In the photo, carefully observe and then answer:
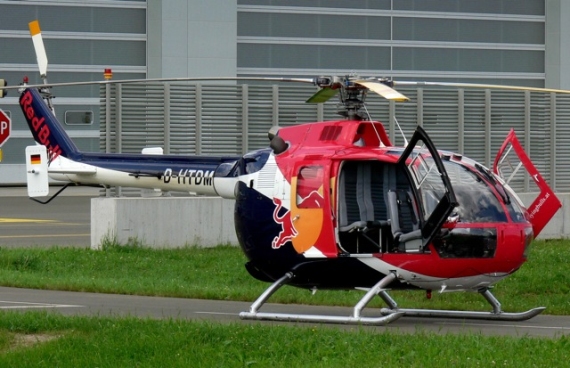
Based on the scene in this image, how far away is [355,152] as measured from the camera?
41.4ft

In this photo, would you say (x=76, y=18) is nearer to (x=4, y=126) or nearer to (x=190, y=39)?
→ (x=190, y=39)

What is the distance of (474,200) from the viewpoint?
12.1 meters

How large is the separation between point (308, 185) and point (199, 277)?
5614 mm

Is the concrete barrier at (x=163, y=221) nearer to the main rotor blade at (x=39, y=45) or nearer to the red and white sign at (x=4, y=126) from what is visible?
the red and white sign at (x=4, y=126)

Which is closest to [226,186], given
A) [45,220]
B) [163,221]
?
[163,221]

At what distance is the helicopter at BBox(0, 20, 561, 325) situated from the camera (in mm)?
12070

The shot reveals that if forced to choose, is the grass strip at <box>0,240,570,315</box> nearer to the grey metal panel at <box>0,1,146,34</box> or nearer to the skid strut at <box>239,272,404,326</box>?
the skid strut at <box>239,272,404,326</box>

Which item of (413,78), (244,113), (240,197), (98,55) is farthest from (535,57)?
(240,197)

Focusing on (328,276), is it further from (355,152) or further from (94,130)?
(94,130)

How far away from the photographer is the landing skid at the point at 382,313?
12273mm

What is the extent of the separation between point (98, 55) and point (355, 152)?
3254 centimetres

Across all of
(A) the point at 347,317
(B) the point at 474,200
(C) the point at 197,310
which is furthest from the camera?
(C) the point at 197,310

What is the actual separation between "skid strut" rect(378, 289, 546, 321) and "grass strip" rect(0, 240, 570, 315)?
4.11 ft

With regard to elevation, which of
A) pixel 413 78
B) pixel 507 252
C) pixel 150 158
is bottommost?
pixel 507 252
